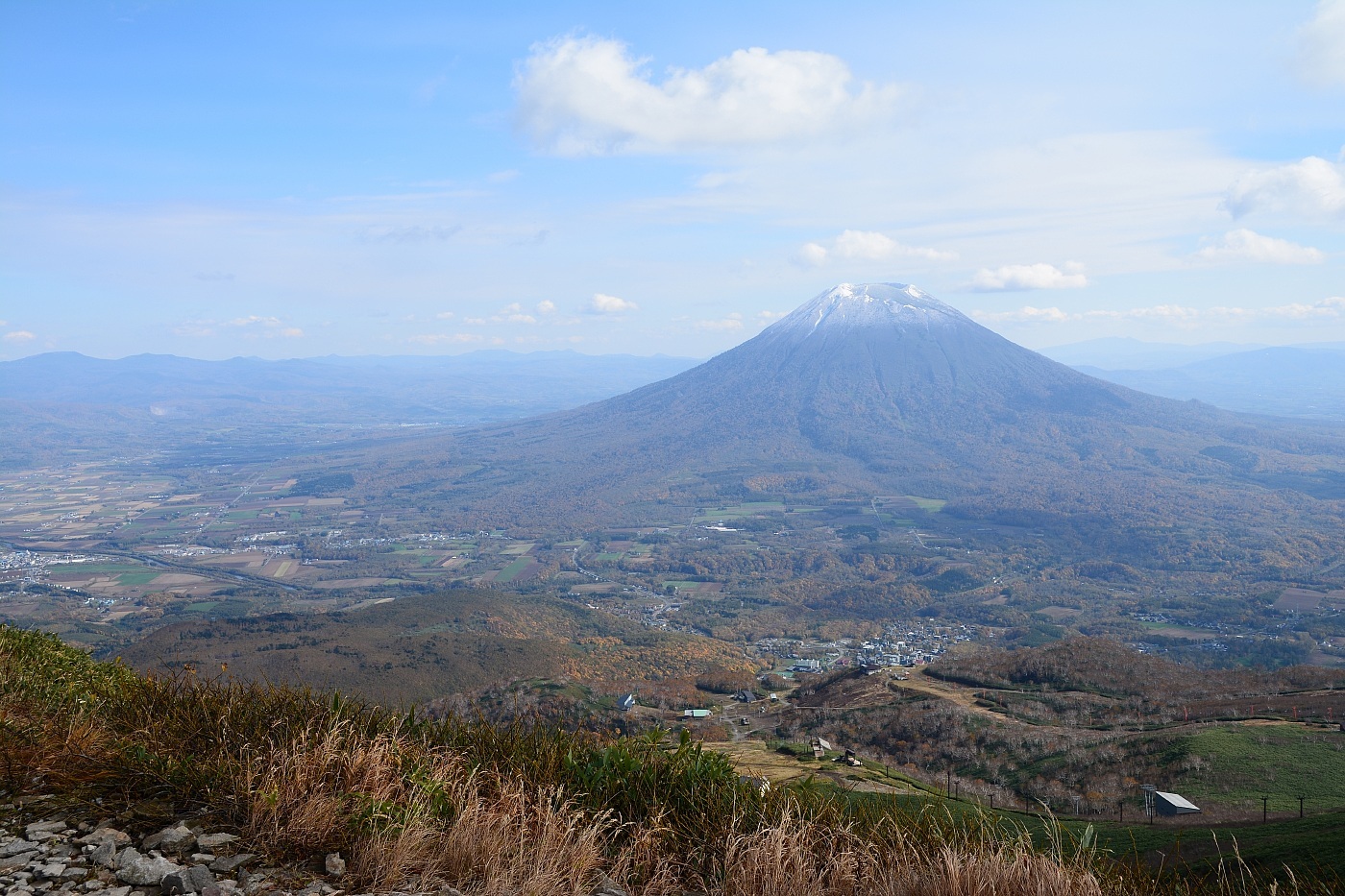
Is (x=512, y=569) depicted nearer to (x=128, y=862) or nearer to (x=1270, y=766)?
(x=1270, y=766)

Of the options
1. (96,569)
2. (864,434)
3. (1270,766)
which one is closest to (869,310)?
(864,434)

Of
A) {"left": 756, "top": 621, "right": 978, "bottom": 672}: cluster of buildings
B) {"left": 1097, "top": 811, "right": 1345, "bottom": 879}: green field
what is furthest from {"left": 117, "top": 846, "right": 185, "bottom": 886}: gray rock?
{"left": 756, "top": 621, "right": 978, "bottom": 672}: cluster of buildings

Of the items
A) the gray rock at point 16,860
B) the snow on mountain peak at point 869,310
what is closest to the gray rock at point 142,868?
the gray rock at point 16,860

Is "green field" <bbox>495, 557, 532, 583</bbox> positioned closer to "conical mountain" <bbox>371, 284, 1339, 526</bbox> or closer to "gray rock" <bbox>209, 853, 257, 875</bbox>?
"conical mountain" <bbox>371, 284, 1339, 526</bbox>

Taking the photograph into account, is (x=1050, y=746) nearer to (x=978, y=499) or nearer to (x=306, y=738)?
(x=306, y=738)

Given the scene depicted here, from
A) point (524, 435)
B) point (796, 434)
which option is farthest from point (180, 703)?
point (524, 435)

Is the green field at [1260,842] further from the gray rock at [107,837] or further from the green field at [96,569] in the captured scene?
the green field at [96,569]
